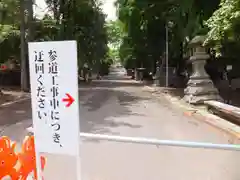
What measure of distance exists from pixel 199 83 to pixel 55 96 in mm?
13332

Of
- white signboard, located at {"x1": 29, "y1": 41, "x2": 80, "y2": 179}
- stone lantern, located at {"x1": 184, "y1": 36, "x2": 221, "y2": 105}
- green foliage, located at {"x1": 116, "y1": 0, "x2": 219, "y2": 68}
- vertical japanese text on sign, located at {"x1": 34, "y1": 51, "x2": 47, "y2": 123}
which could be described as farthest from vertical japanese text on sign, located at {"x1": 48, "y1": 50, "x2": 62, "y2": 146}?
green foliage, located at {"x1": 116, "y1": 0, "x2": 219, "y2": 68}

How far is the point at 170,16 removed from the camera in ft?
77.8

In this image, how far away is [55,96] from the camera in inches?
154

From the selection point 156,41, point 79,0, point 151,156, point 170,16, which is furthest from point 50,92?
point 156,41

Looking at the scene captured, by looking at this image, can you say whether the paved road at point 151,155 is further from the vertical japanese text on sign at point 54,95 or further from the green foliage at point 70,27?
the green foliage at point 70,27

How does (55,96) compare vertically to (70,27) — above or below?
below

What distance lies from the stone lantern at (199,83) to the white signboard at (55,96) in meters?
12.7

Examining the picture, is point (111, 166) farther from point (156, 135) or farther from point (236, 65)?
point (236, 65)

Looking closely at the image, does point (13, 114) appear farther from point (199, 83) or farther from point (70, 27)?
point (70, 27)

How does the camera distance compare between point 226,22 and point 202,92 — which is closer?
point 226,22

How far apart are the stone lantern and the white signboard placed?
1268 cm

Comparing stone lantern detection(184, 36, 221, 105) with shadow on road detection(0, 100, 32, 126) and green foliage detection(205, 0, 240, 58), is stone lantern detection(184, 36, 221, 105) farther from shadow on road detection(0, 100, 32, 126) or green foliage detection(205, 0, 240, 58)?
shadow on road detection(0, 100, 32, 126)

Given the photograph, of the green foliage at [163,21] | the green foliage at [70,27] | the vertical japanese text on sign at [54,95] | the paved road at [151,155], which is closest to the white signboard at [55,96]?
the vertical japanese text on sign at [54,95]

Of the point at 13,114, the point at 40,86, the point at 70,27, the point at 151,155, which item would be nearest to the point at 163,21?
the point at 70,27
